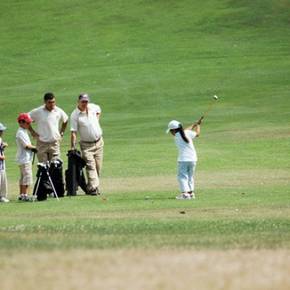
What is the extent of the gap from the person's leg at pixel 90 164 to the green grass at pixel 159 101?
52 centimetres

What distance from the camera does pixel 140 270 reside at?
10.3m

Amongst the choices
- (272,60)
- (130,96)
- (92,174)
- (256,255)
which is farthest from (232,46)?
(256,255)

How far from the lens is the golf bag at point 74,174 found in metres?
24.1

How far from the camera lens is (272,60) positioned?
209 feet

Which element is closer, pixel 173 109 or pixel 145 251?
pixel 145 251

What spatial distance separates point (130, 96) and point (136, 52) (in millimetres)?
14016

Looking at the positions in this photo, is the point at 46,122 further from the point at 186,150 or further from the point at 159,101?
the point at 159,101

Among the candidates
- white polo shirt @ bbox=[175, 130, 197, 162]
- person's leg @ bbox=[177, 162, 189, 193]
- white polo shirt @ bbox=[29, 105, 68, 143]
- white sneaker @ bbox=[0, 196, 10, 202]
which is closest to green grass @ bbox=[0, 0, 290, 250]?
person's leg @ bbox=[177, 162, 189, 193]

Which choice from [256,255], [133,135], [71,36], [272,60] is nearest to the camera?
[256,255]

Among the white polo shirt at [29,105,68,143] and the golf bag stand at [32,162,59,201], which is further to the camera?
the white polo shirt at [29,105,68,143]

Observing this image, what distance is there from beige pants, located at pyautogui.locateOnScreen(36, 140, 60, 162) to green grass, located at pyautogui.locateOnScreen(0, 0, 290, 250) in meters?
1.40

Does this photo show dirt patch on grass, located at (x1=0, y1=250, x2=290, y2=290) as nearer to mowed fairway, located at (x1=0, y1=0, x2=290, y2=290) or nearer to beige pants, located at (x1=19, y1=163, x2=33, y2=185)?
mowed fairway, located at (x1=0, y1=0, x2=290, y2=290)

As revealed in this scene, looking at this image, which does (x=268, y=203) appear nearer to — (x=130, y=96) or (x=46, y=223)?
(x=46, y=223)

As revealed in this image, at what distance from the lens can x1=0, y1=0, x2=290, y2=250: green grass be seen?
16.5 metres
